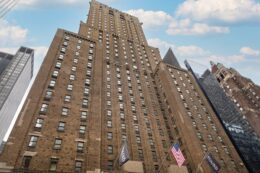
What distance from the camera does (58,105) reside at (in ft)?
127

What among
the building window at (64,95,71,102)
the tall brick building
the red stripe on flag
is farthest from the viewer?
the building window at (64,95,71,102)

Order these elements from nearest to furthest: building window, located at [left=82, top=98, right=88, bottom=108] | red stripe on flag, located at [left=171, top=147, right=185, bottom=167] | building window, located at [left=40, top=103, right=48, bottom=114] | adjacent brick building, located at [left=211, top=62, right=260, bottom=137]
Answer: red stripe on flag, located at [left=171, top=147, right=185, bottom=167]
building window, located at [left=40, top=103, right=48, bottom=114]
building window, located at [left=82, top=98, right=88, bottom=108]
adjacent brick building, located at [left=211, top=62, right=260, bottom=137]

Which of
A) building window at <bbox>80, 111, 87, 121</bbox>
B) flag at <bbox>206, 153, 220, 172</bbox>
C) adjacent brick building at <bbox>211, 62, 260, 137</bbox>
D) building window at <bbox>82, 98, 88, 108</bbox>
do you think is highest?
adjacent brick building at <bbox>211, 62, 260, 137</bbox>

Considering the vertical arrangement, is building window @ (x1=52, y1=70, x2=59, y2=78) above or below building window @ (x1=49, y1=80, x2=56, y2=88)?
above

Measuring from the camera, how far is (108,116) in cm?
4569

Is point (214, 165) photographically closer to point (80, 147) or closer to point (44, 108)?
point (80, 147)

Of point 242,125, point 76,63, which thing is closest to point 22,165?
point 76,63

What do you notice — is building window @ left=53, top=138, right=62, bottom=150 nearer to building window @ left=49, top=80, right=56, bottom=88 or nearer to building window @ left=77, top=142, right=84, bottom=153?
building window @ left=77, top=142, right=84, bottom=153

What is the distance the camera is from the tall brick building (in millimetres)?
32531

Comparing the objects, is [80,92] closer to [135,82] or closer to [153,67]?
[135,82]

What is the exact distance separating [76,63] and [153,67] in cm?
2824

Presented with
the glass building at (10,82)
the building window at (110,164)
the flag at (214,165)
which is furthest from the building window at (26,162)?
the glass building at (10,82)

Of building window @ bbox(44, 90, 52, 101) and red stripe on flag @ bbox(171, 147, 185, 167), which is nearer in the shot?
red stripe on flag @ bbox(171, 147, 185, 167)

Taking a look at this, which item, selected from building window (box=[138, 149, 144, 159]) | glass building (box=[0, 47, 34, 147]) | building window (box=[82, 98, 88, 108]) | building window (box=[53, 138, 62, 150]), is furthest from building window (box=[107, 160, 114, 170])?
glass building (box=[0, 47, 34, 147])
